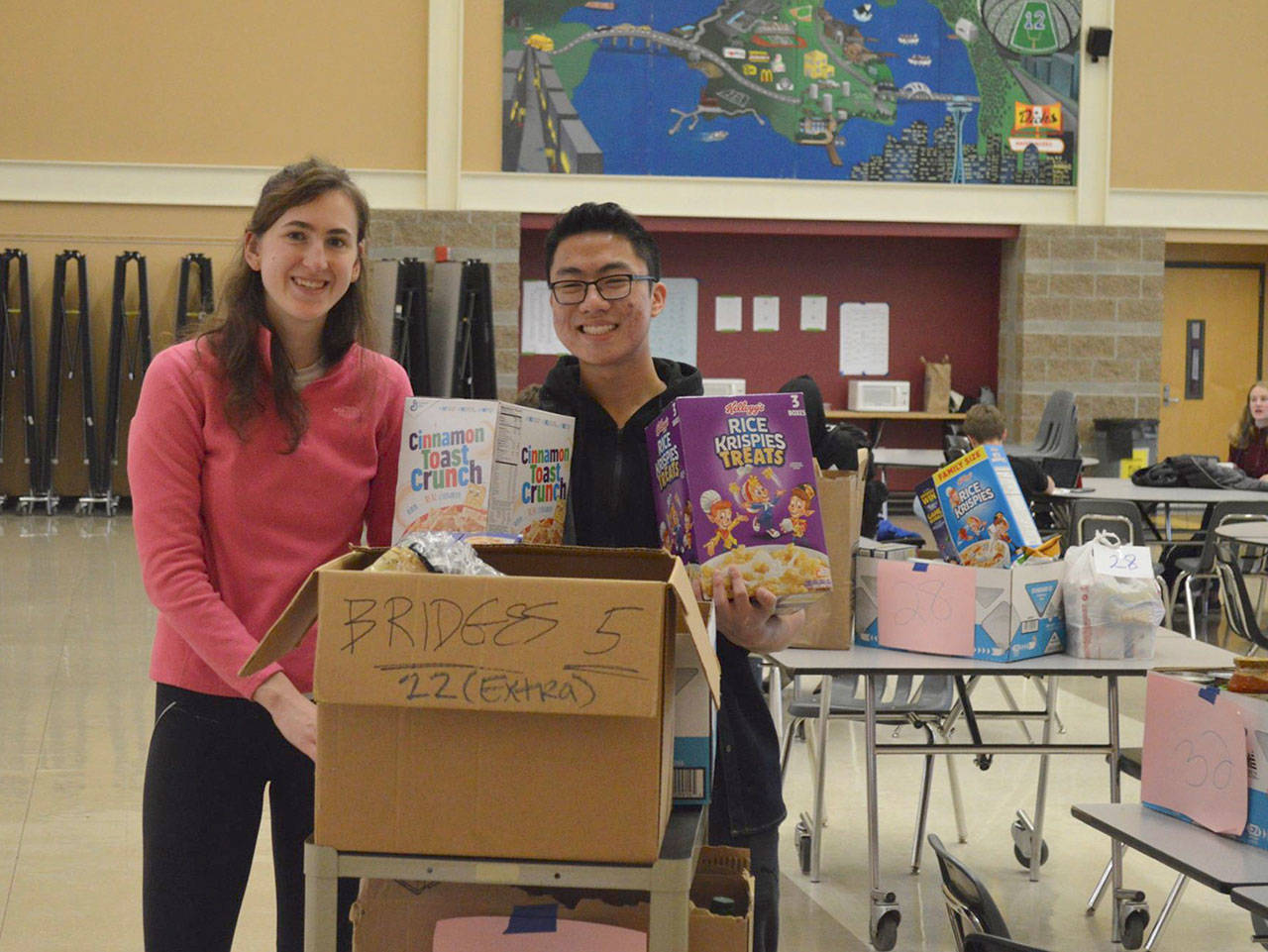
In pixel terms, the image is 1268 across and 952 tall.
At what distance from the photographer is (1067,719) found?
5539mm

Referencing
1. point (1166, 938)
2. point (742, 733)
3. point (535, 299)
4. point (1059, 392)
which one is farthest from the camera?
point (535, 299)

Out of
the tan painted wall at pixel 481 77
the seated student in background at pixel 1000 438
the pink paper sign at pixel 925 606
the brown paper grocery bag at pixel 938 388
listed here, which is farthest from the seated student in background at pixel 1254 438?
the tan painted wall at pixel 481 77

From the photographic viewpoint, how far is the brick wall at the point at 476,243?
39.7ft

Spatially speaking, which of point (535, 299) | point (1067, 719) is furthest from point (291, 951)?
point (535, 299)

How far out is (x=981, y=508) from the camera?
3.17 metres

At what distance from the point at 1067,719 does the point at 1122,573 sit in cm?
248

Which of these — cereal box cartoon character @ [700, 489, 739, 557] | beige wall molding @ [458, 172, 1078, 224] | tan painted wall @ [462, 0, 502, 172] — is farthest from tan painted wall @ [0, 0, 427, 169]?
cereal box cartoon character @ [700, 489, 739, 557]

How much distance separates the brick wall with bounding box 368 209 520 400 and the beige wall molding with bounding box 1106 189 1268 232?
18.3 ft

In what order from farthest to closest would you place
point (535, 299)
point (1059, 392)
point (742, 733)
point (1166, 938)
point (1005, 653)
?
1. point (535, 299)
2. point (1059, 392)
3. point (1166, 938)
4. point (1005, 653)
5. point (742, 733)

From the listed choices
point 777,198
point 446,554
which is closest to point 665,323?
point 777,198

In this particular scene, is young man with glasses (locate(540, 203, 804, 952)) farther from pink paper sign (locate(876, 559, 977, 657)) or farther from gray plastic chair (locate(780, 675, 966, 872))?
gray plastic chair (locate(780, 675, 966, 872))

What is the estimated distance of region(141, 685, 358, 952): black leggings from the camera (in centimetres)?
182

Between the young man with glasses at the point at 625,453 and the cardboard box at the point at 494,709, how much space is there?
44 cm

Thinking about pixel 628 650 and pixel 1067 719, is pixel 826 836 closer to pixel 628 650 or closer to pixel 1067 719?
pixel 1067 719
